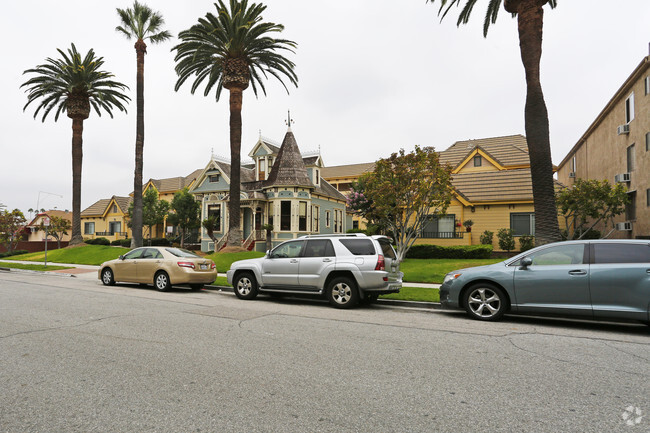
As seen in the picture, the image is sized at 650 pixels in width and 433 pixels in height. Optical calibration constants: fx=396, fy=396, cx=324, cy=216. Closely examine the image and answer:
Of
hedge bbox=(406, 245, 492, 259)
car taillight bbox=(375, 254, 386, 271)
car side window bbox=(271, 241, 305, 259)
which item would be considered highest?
car side window bbox=(271, 241, 305, 259)

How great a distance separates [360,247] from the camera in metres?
10.1

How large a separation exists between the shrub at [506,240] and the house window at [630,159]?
259 inches

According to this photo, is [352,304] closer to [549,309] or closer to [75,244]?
[549,309]

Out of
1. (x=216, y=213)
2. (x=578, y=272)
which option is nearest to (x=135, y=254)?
(x=578, y=272)

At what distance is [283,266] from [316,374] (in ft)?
20.9

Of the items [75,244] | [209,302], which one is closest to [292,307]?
[209,302]

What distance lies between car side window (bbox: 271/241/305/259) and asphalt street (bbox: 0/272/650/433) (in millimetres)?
2840

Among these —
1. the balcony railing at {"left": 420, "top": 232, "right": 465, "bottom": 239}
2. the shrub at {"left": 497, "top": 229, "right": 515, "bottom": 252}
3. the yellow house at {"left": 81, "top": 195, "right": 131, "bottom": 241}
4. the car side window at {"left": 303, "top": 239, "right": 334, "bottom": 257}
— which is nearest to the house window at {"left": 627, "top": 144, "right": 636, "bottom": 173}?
the shrub at {"left": 497, "top": 229, "right": 515, "bottom": 252}

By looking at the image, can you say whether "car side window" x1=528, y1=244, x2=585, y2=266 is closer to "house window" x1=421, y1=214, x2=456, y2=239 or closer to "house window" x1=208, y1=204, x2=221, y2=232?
"house window" x1=421, y1=214, x2=456, y2=239

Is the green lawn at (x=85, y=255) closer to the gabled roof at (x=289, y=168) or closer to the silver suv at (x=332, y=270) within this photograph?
the gabled roof at (x=289, y=168)

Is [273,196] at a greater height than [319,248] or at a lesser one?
greater

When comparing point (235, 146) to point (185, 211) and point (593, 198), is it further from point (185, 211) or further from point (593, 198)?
point (593, 198)

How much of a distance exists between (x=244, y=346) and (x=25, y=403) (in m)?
2.69

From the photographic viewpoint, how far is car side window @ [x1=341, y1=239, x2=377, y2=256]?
10.0m
